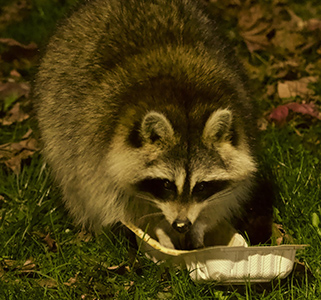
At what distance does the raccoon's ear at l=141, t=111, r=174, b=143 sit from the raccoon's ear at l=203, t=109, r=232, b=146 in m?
0.20

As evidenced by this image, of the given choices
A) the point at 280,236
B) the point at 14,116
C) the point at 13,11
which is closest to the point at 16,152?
the point at 14,116

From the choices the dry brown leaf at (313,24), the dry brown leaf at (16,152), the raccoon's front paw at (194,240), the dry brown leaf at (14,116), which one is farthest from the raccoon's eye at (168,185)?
the dry brown leaf at (313,24)

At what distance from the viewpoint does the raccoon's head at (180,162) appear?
2.79 metres

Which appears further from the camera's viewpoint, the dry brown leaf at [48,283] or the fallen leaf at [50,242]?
the fallen leaf at [50,242]

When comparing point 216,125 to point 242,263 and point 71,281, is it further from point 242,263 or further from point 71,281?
point 71,281

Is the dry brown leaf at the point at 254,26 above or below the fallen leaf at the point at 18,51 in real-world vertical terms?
below

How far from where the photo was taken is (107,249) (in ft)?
10.7

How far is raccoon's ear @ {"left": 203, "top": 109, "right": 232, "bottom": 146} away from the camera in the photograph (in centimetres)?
279

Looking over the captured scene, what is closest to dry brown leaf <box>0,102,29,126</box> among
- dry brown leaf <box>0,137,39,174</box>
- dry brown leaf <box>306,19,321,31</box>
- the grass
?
dry brown leaf <box>0,137,39,174</box>

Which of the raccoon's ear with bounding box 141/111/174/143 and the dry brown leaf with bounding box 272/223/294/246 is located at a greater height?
the raccoon's ear with bounding box 141/111/174/143

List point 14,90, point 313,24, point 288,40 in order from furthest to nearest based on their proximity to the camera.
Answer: point 313,24, point 288,40, point 14,90

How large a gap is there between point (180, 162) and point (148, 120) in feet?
0.92

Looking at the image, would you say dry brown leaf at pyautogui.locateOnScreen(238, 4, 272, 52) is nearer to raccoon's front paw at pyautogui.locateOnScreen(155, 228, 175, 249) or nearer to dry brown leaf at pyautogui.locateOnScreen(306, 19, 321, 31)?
dry brown leaf at pyautogui.locateOnScreen(306, 19, 321, 31)

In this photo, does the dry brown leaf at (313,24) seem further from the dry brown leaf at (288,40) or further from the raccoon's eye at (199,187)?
the raccoon's eye at (199,187)
